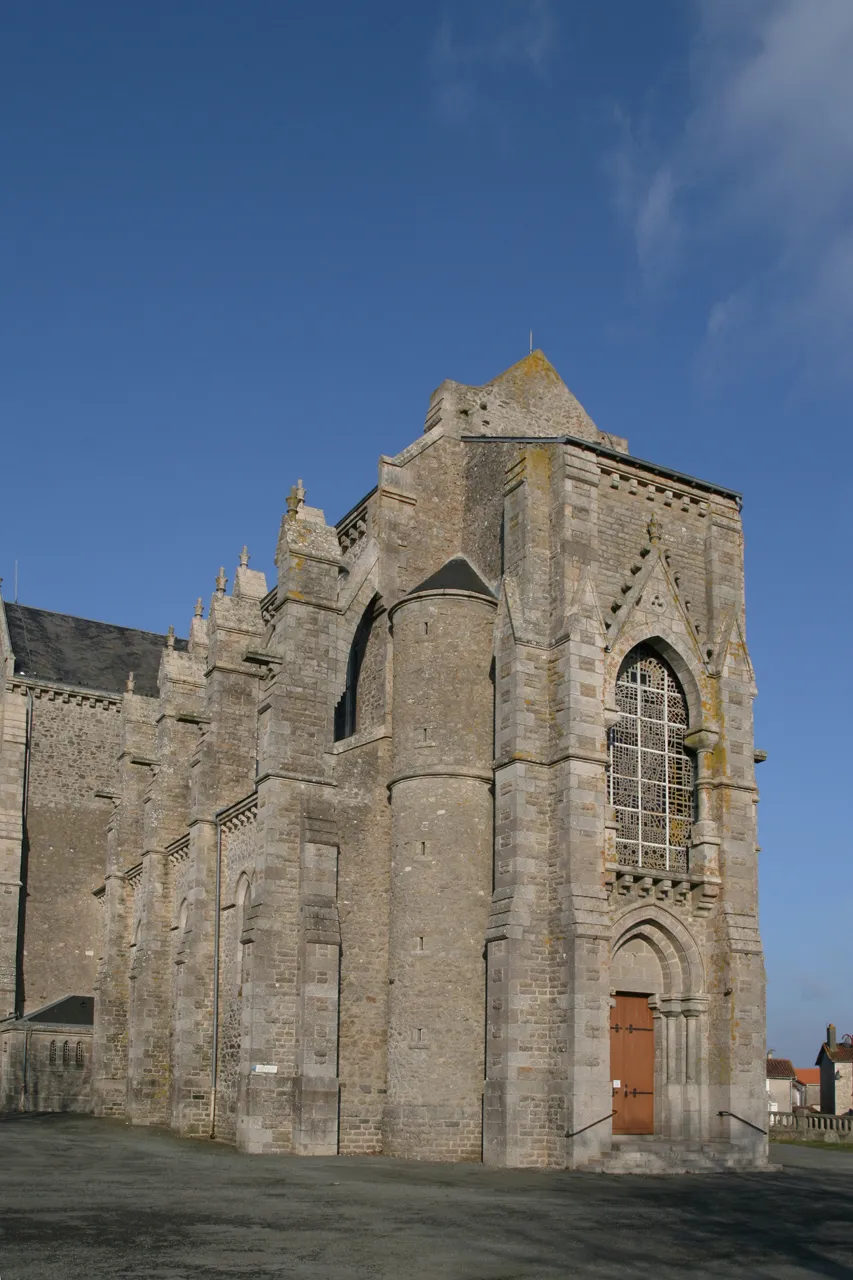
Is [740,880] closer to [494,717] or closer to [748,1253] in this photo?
[494,717]

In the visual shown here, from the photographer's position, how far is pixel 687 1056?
74.5 ft

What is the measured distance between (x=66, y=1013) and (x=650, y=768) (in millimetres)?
19981

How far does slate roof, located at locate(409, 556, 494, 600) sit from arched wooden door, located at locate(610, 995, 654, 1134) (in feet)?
24.6

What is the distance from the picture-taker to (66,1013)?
36.3 meters

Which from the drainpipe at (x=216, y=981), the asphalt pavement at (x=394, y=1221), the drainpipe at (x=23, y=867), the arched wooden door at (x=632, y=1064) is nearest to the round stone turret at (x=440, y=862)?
the asphalt pavement at (x=394, y=1221)

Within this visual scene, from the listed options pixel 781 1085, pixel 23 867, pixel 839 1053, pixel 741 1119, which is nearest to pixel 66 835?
pixel 23 867

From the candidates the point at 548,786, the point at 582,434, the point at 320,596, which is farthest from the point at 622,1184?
the point at 582,434

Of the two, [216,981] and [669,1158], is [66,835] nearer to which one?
[216,981]

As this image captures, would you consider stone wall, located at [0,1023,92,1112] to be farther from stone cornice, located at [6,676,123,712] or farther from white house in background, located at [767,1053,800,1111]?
white house in background, located at [767,1053,800,1111]

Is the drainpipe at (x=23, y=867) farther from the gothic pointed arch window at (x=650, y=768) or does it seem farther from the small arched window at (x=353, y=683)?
the gothic pointed arch window at (x=650, y=768)

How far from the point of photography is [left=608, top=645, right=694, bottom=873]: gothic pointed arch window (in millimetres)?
23438

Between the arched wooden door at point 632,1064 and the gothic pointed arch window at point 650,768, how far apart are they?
249cm

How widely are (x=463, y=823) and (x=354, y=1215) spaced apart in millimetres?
9561

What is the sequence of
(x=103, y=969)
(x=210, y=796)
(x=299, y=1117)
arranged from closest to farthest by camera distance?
(x=299, y=1117)
(x=210, y=796)
(x=103, y=969)
